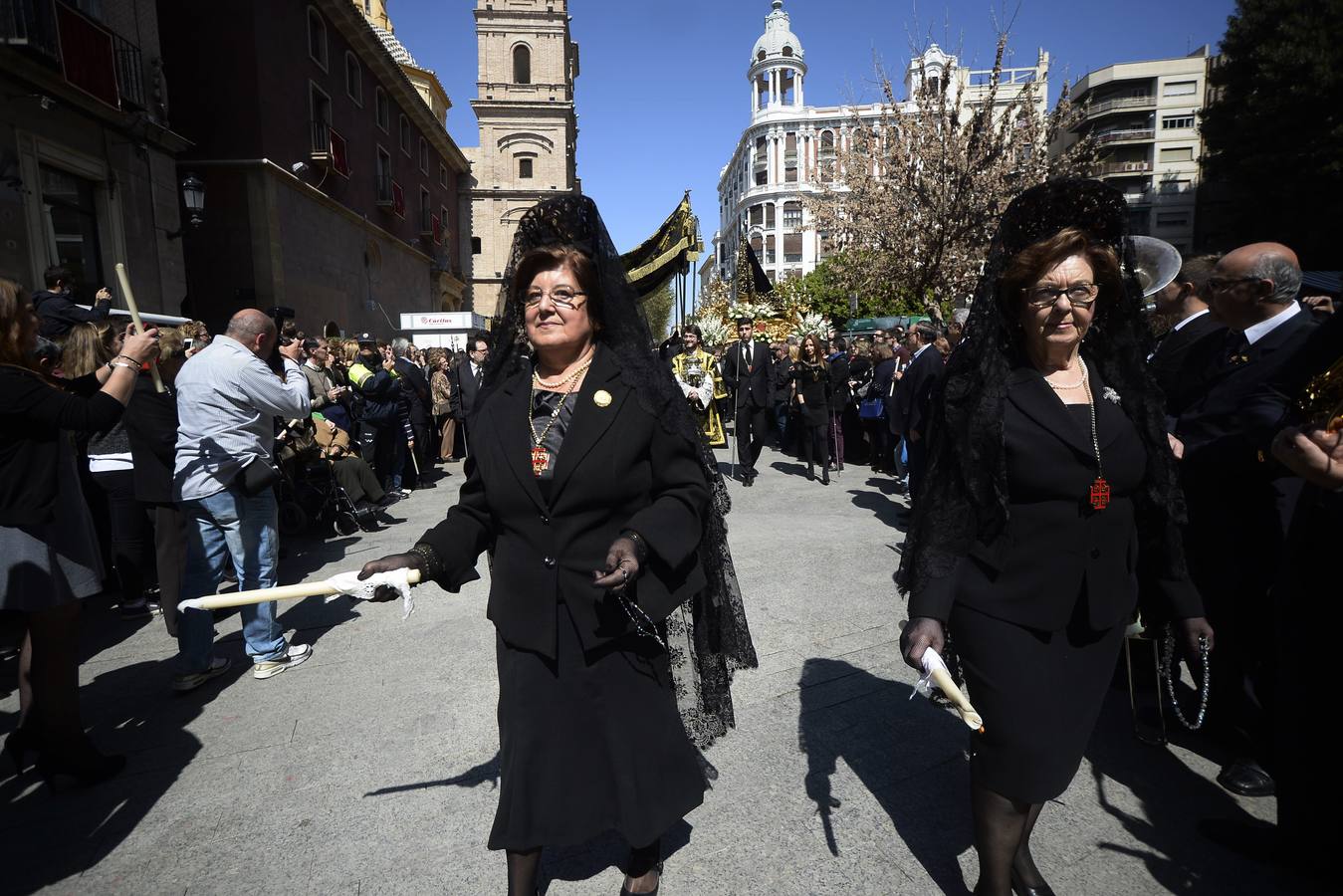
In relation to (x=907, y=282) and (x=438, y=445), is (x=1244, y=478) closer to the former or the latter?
(x=438, y=445)

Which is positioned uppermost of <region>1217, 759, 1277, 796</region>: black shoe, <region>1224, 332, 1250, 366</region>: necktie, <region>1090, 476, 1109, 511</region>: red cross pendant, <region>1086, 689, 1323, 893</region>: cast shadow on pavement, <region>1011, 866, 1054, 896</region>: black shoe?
<region>1224, 332, 1250, 366</region>: necktie

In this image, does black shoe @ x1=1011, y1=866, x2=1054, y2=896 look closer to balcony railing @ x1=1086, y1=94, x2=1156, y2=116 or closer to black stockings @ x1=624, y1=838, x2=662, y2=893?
black stockings @ x1=624, y1=838, x2=662, y2=893

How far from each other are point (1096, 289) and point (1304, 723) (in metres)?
1.56

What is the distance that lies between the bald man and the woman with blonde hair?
0.75 metres

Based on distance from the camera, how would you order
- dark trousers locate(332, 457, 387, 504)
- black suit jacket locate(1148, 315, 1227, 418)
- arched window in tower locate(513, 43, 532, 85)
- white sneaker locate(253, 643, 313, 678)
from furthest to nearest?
arched window in tower locate(513, 43, 532, 85) < dark trousers locate(332, 457, 387, 504) < white sneaker locate(253, 643, 313, 678) < black suit jacket locate(1148, 315, 1227, 418)

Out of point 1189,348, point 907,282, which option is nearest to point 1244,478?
point 1189,348

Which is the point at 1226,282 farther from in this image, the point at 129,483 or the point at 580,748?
the point at 129,483

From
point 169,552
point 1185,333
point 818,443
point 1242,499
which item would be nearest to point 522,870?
point 1242,499

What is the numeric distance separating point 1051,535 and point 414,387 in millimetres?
9800

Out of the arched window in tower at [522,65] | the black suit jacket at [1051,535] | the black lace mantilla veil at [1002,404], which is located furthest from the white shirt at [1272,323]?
the arched window in tower at [522,65]

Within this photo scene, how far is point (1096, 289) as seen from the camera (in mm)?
2197

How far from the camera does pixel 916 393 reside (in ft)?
23.8

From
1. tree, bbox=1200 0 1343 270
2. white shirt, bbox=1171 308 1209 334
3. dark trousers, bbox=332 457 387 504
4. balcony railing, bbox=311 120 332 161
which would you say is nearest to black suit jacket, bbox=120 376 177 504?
dark trousers, bbox=332 457 387 504

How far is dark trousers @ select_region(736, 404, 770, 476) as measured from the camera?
10.2 metres
